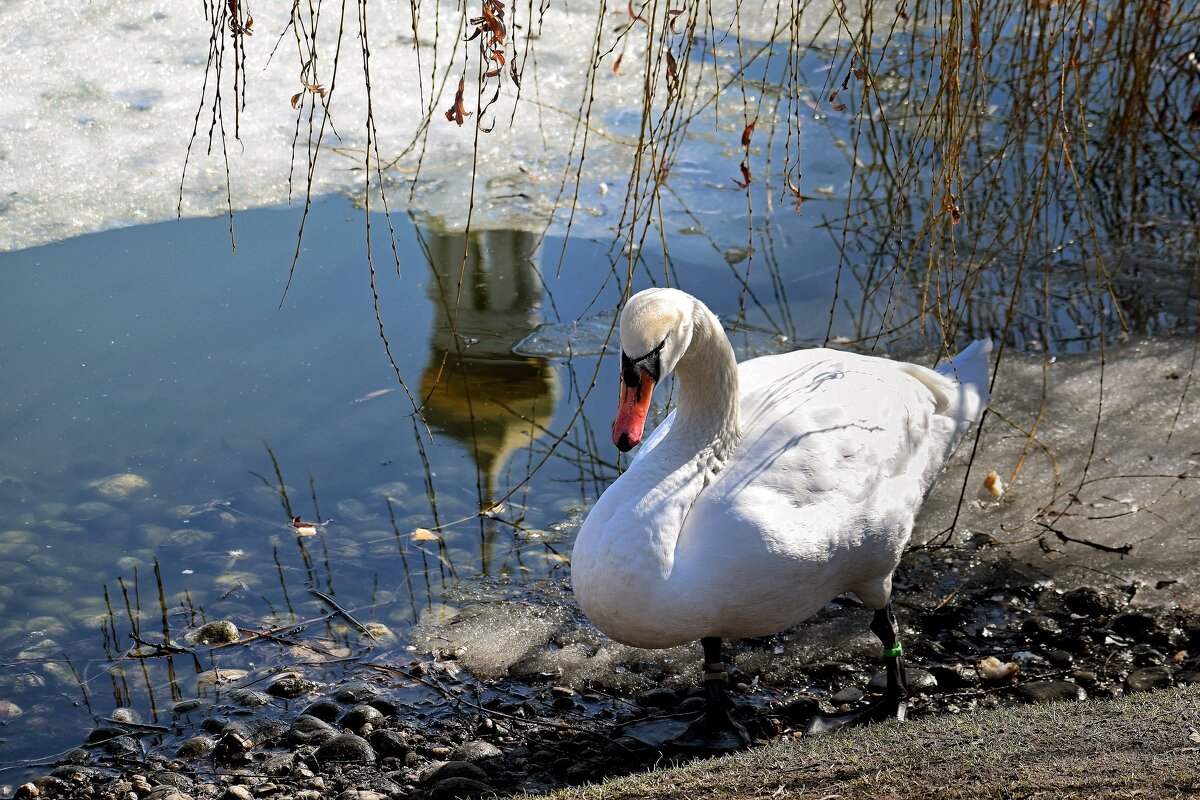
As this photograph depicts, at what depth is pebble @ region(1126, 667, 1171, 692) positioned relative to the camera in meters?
3.66

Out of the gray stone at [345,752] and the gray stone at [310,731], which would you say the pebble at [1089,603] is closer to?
the gray stone at [345,752]

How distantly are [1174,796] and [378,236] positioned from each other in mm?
5381

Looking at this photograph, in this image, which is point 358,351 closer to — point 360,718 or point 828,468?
point 360,718

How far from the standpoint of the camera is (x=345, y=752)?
11.6ft

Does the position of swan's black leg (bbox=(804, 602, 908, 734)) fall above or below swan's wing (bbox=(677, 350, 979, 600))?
below

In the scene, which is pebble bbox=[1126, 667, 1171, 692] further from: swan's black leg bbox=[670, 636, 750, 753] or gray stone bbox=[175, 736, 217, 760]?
gray stone bbox=[175, 736, 217, 760]

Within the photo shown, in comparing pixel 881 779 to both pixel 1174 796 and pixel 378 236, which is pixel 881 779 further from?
pixel 378 236

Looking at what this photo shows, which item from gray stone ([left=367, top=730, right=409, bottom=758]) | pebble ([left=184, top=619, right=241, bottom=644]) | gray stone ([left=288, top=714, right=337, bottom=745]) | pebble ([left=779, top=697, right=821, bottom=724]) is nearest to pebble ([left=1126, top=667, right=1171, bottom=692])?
pebble ([left=779, top=697, right=821, bottom=724])

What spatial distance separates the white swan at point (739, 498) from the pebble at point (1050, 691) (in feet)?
1.24

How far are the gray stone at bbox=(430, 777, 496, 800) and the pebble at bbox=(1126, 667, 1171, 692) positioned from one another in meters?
1.96

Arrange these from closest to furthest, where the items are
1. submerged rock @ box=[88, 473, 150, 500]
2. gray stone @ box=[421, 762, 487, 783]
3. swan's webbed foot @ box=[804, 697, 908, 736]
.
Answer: gray stone @ box=[421, 762, 487, 783], swan's webbed foot @ box=[804, 697, 908, 736], submerged rock @ box=[88, 473, 150, 500]

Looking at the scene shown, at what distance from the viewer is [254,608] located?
4.26 metres

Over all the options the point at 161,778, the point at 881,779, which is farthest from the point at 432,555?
the point at 881,779

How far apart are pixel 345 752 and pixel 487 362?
8.11ft
